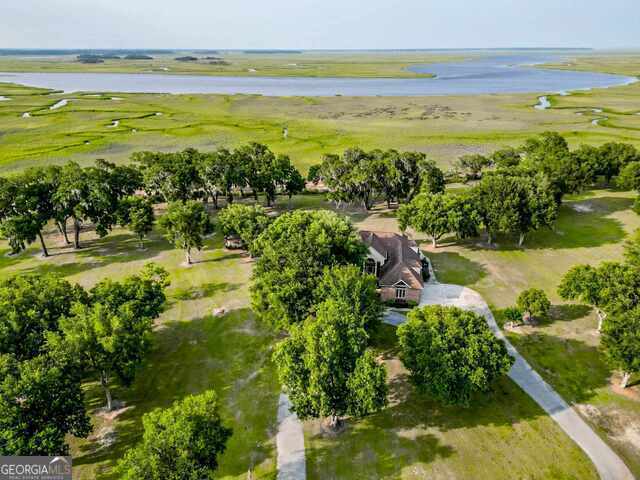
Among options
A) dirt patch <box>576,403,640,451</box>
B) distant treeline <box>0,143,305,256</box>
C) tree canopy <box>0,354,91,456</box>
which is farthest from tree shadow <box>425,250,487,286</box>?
tree canopy <box>0,354,91,456</box>

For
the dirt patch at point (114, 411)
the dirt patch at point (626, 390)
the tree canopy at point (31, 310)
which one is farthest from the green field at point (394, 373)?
the tree canopy at point (31, 310)

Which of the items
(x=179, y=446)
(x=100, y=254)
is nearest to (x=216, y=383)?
(x=179, y=446)

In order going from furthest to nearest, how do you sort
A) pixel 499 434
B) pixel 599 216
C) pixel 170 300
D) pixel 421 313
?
pixel 599 216 < pixel 170 300 < pixel 421 313 < pixel 499 434

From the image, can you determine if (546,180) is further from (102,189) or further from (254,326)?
(102,189)

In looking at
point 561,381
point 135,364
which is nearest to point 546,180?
point 561,381

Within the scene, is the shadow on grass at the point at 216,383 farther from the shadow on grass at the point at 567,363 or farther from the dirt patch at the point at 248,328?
the shadow on grass at the point at 567,363
